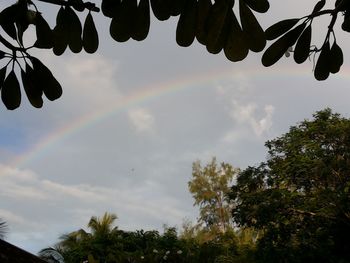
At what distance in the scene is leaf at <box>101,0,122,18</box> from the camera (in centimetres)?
95

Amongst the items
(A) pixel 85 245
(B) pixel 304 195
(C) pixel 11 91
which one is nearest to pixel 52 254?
(A) pixel 85 245

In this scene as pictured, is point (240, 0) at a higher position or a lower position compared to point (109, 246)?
lower

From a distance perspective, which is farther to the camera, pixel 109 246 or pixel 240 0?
pixel 109 246

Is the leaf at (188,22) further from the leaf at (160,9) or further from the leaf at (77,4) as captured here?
the leaf at (77,4)

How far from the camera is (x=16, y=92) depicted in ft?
3.97

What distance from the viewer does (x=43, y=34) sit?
1.10 metres

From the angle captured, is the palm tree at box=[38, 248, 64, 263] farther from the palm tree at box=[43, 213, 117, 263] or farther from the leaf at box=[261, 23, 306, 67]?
the leaf at box=[261, 23, 306, 67]

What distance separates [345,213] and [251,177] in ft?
12.4

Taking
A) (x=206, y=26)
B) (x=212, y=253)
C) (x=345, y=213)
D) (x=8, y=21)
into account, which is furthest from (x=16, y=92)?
(x=212, y=253)

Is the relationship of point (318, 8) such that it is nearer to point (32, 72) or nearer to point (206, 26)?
point (206, 26)

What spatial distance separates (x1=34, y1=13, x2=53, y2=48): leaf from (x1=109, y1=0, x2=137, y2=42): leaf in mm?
224

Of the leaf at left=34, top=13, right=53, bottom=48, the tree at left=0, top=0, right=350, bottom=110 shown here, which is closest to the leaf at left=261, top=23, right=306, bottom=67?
the tree at left=0, top=0, right=350, bottom=110

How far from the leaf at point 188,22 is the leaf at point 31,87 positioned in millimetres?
423

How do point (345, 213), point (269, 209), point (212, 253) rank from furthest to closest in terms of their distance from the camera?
1. point (212, 253)
2. point (269, 209)
3. point (345, 213)
